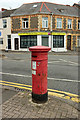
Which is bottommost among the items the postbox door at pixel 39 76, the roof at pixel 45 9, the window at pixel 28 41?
the postbox door at pixel 39 76

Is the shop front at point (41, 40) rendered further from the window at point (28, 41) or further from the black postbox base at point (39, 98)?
the black postbox base at point (39, 98)

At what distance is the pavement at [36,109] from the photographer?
9.91ft

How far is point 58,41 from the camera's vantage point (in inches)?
1002

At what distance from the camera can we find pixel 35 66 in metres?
3.54

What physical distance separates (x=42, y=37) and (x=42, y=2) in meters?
7.74

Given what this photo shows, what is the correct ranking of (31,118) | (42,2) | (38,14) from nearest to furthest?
A: (31,118), (38,14), (42,2)

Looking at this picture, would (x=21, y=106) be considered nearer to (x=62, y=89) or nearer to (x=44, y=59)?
(x=44, y=59)

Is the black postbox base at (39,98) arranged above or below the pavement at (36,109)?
above

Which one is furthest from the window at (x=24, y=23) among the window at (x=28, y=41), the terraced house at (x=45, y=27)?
the window at (x=28, y=41)

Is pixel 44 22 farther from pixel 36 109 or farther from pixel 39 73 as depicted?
pixel 36 109

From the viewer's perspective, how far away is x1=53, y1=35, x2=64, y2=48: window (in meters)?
25.1

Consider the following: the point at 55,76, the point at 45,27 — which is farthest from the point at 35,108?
the point at 45,27

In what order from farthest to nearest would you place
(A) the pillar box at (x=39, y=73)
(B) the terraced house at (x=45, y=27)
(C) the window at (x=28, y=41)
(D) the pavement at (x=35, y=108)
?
(C) the window at (x=28, y=41)
(B) the terraced house at (x=45, y=27)
(A) the pillar box at (x=39, y=73)
(D) the pavement at (x=35, y=108)

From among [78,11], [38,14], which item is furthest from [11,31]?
[78,11]
